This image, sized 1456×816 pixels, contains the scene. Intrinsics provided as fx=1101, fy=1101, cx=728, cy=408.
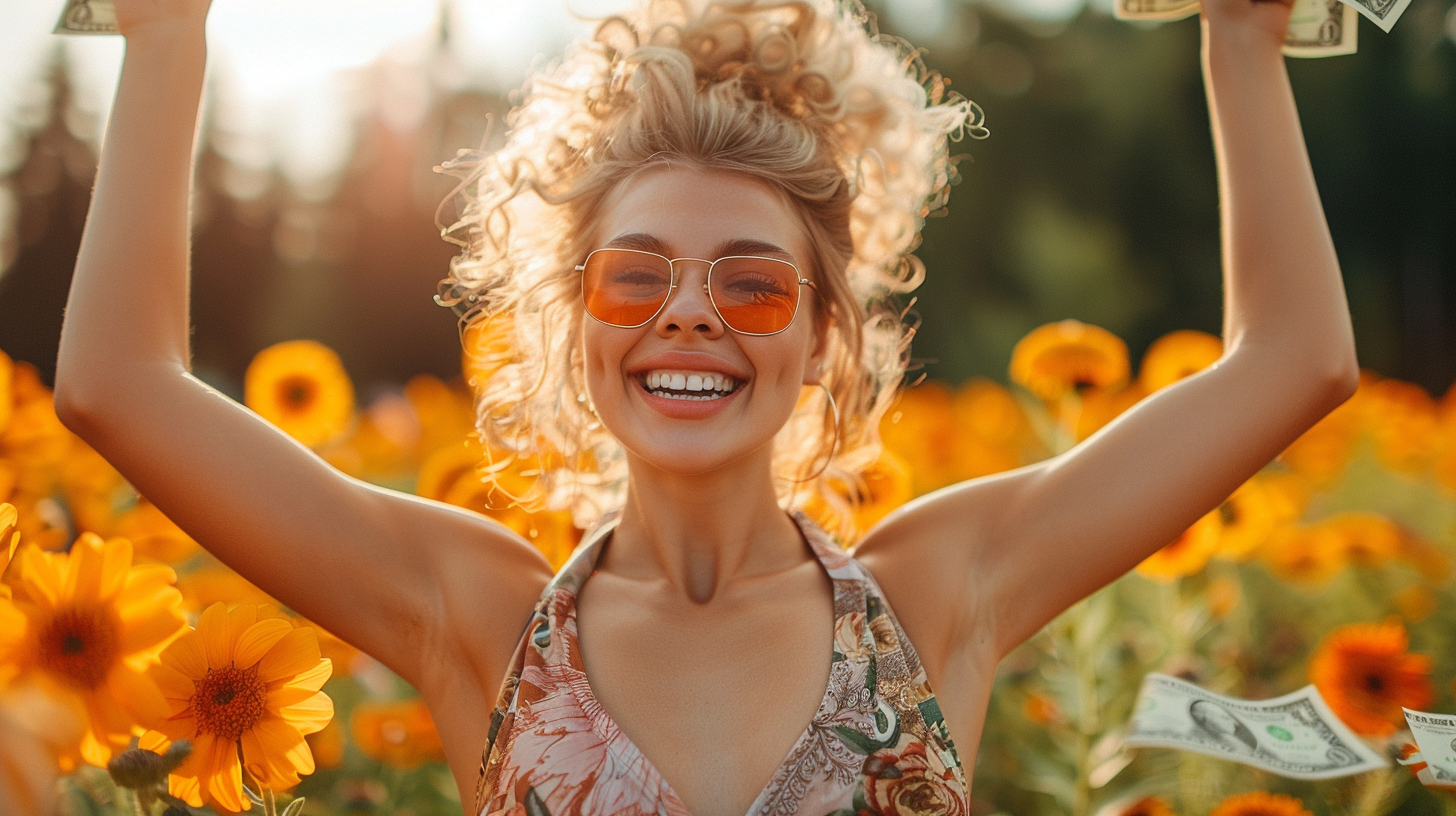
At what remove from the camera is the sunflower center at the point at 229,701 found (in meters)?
1.21

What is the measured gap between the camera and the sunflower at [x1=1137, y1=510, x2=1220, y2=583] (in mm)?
2338

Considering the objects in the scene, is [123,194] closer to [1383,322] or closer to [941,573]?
[941,573]

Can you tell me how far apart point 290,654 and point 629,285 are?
0.61 m

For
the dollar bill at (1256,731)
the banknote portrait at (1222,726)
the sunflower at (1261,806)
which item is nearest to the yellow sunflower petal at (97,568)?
the dollar bill at (1256,731)

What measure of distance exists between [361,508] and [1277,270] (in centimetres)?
129

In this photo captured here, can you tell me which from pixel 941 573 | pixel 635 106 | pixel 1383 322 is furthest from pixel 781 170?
pixel 1383 322

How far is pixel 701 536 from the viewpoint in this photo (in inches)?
62.8

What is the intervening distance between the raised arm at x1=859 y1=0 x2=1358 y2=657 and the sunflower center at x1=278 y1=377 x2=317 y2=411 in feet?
5.67

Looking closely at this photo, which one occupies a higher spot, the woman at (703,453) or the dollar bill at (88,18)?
the dollar bill at (88,18)

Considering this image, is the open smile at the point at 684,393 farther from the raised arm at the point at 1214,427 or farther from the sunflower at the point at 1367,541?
the sunflower at the point at 1367,541

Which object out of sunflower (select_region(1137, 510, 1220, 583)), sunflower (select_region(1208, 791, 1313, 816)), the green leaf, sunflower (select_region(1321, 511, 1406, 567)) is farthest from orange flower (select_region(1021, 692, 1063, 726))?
the green leaf

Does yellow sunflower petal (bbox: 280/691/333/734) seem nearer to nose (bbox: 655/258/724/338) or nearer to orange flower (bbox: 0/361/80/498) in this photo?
nose (bbox: 655/258/724/338)

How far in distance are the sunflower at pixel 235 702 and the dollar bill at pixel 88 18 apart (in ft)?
2.78

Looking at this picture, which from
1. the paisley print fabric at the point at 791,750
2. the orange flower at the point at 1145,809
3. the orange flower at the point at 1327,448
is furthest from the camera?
the orange flower at the point at 1327,448
